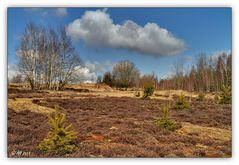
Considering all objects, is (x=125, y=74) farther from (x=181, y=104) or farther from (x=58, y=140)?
(x=58, y=140)

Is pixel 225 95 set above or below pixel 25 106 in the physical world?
above

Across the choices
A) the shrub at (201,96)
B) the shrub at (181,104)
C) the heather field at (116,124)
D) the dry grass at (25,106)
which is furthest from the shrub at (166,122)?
the dry grass at (25,106)

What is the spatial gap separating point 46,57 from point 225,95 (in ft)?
10.0

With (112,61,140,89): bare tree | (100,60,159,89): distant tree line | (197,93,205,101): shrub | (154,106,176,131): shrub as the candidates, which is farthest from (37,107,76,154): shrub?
(197,93,205,101): shrub

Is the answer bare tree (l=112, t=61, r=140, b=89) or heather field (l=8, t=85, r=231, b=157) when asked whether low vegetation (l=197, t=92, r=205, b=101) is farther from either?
bare tree (l=112, t=61, r=140, b=89)

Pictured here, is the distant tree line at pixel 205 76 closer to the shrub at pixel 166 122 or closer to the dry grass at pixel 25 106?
the shrub at pixel 166 122

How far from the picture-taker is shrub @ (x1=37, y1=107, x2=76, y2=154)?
4.58 m

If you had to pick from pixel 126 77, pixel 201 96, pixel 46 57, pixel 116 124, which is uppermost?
pixel 46 57

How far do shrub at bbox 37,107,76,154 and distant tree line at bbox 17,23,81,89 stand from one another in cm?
85

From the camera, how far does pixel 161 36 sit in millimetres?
5246

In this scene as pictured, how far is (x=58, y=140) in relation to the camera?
4586mm

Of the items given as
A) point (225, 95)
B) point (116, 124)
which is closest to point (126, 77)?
point (116, 124)

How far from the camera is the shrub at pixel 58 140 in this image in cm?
458
